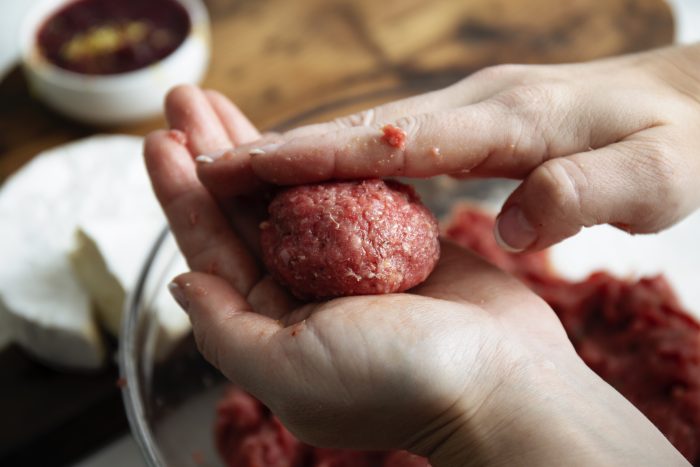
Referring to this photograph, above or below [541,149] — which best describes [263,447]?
below

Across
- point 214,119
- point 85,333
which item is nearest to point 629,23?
point 214,119

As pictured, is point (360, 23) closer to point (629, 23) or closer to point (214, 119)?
point (629, 23)

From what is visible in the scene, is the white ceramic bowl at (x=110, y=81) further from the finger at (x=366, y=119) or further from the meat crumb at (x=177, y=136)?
the finger at (x=366, y=119)

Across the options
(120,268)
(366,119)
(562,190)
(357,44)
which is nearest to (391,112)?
(366,119)

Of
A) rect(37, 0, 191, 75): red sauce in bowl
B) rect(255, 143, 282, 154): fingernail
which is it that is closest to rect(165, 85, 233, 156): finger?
rect(255, 143, 282, 154): fingernail

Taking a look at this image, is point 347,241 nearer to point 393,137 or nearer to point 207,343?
point 393,137

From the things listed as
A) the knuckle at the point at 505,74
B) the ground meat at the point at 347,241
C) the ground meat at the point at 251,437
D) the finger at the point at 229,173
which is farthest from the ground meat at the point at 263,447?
the knuckle at the point at 505,74

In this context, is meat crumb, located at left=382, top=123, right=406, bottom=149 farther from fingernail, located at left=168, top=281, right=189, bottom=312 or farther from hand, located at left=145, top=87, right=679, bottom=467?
fingernail, located at left=168, top=281, right=189, bottom=312
